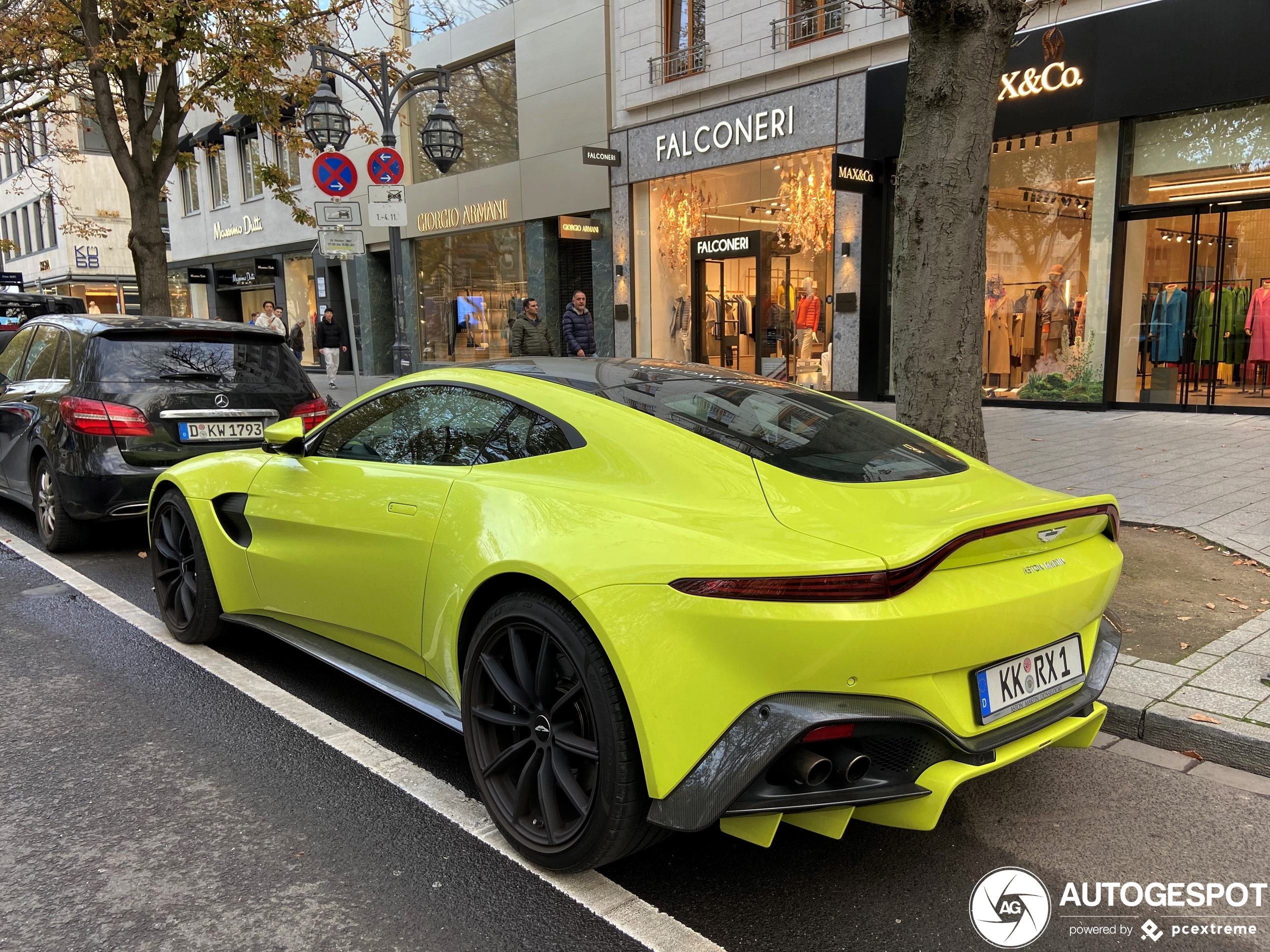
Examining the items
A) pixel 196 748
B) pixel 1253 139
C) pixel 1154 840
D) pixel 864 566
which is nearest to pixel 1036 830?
pixel 1154 840

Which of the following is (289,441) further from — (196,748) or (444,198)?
(444,198)

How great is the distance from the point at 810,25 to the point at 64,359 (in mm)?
12378

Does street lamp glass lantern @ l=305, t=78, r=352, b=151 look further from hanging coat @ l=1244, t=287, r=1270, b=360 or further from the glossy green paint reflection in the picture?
hanging coat @ l=1244, t=287, r=1270, b=360

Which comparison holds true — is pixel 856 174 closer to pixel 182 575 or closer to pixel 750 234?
pixel 750 234

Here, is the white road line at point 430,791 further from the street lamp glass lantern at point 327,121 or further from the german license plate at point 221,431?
the street lamp glass lantern at point 327,121

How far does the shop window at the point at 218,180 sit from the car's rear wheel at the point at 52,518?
27229 mm

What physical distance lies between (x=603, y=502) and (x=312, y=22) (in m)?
14.7

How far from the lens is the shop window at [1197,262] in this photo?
1158cm

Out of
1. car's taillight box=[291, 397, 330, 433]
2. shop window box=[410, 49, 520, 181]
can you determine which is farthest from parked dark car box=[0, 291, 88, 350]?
car's taillight box=[291, 397, 330, 433]

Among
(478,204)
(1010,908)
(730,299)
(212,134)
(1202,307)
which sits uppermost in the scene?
(212,134)

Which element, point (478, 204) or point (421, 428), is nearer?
point (421, 428)

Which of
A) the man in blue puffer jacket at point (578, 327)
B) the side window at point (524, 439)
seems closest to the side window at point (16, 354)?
the side window at point (524, 439)

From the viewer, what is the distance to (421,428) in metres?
3.41

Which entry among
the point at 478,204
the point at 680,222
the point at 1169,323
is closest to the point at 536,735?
the point at 1169,323
